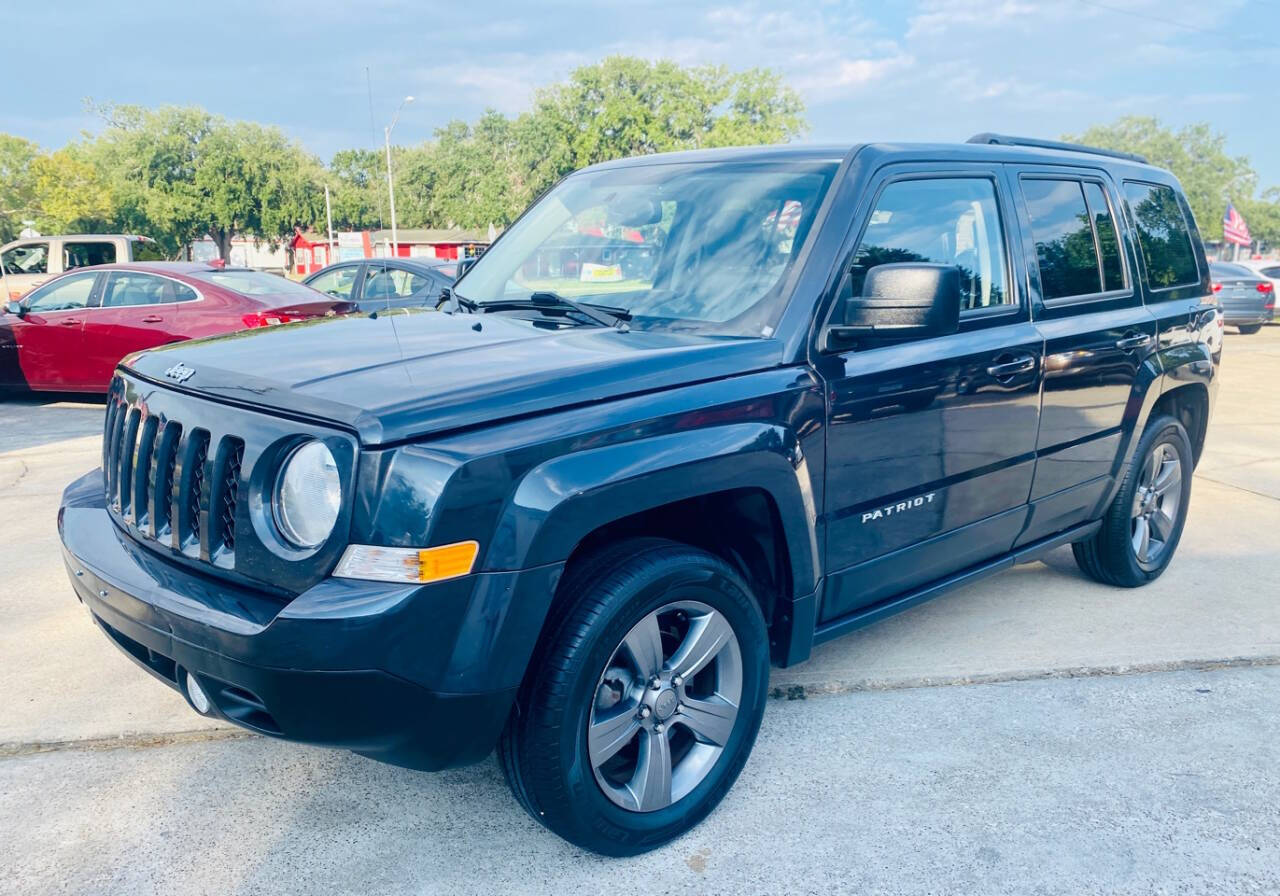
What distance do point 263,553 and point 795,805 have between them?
1643mm

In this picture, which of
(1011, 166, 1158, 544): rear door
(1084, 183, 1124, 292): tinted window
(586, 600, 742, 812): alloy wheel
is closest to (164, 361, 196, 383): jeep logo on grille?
(586, 600, 742, 812): alloy wheel

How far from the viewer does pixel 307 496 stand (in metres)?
2.24

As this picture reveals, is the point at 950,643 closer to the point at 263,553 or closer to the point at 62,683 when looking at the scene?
the point at 263,553

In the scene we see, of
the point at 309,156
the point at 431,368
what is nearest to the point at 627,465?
the point at 431,368

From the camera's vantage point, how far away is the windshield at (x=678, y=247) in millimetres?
3055

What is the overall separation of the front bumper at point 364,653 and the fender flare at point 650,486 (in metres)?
0.09

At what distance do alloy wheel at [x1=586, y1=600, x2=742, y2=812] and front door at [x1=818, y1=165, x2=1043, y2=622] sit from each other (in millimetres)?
485

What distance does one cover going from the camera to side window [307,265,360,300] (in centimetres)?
1275

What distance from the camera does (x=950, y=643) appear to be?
4094 millimetres

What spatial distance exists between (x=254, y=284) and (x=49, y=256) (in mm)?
5928

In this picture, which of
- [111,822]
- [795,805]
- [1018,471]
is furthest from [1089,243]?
[111,822]

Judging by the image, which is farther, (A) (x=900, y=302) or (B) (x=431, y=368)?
(A) (x=900, y=302)

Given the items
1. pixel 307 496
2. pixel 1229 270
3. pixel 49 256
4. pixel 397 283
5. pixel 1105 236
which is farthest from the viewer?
pixel 1229 270

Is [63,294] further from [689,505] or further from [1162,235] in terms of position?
[1162,235]
